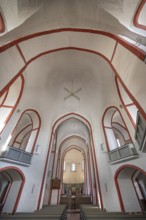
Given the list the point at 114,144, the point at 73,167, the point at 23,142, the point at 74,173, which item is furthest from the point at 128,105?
the point at 74,173

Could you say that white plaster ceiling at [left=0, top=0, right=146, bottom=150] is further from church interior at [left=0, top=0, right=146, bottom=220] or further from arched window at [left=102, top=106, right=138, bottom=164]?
arched window at [left=102, top=106, right=138, bottom=164]

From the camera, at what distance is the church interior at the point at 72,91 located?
332 centimetres

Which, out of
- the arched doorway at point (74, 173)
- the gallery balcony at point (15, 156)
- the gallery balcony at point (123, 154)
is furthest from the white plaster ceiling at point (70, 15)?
→ the arched doorway at point (74, 173)

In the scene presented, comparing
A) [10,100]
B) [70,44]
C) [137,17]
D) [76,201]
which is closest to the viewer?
[137,17]

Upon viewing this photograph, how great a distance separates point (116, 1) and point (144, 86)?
8.24ft

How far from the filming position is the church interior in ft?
10.9

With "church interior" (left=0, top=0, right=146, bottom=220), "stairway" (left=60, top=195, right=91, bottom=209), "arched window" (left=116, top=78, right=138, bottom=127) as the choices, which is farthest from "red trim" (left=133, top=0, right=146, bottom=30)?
"stairway" (left=60, top=195, right=91, bottom=209)

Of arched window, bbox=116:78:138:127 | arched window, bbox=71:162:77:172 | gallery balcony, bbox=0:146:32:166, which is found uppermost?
arched window, bbox=71:162:77:172

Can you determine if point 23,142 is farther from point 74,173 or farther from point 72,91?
point 74,173

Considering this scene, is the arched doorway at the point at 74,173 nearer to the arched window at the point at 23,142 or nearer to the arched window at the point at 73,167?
the arched window at the point at 73,167

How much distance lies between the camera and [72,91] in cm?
934

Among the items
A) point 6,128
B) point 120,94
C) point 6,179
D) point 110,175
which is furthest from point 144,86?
point 6,179

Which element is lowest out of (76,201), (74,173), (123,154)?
(76,201)

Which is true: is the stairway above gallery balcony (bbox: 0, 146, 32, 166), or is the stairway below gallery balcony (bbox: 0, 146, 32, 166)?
below
